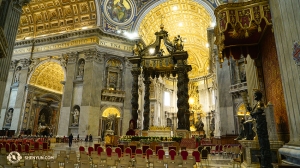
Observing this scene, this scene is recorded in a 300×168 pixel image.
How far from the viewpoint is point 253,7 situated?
4.59m

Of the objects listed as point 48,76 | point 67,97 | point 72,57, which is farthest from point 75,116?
point 48,76

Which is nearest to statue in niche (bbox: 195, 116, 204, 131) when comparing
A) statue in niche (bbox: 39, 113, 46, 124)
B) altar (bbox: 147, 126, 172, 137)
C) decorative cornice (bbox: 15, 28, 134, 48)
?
decorative cornice (bbox: 15, 28, 134, 48)

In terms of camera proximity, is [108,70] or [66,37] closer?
[108,70]

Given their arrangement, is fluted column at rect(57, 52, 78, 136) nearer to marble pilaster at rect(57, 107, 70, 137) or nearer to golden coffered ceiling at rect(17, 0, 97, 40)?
marble pilaster at rect(57, 107, 70, 137)

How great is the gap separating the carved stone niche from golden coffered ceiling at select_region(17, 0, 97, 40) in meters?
4.25

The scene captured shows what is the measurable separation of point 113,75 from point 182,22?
34.6 feet

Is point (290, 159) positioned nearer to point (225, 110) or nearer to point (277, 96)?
point (277, 96)

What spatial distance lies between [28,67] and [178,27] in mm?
17071

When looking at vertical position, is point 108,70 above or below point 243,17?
above

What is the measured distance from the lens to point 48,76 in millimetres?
21500

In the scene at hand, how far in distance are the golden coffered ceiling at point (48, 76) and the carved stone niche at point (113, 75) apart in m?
5.61

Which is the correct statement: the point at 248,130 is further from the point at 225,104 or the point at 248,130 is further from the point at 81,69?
the point at 81,69

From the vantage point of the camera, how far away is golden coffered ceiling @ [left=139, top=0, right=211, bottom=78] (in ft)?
65.7

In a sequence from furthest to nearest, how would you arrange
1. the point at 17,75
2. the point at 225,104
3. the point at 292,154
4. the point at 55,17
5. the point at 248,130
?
the point at 55,17 → the point at 17,75 → the point at 225,104 → the point at 248,130 → the point at 292,154
